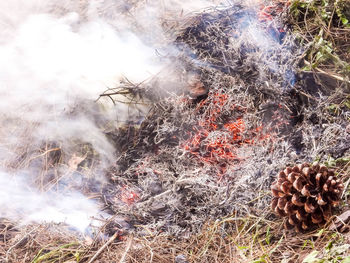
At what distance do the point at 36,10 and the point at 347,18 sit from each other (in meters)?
3.31

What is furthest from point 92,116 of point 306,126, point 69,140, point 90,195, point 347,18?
point 347,18

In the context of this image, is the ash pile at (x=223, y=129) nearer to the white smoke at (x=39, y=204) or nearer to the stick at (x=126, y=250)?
the stick at (x=126, y=250)

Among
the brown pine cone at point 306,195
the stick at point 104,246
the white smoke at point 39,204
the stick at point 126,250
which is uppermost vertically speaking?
the white smoke at point 39,204

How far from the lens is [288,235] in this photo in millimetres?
2100

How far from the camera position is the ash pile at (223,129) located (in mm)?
2479

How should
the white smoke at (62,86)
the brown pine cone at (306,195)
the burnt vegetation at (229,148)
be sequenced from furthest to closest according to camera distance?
the white smoke at (62,86) → the burnt vegetation at (229,148) → the brown pine cone at (306,195)

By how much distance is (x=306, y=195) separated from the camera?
6.53 feet

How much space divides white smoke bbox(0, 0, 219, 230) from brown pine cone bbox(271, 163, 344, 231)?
157cm

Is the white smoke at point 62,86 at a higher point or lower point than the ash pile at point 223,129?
higher

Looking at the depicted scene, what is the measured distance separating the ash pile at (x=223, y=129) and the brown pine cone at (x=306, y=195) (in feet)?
0.85

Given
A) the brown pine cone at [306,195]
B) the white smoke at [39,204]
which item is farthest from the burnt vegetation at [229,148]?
the white smoke at [39,204]

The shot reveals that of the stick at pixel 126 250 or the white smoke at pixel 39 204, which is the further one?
the white smoke at pixel 39 204

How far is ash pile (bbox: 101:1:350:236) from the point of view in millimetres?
2479

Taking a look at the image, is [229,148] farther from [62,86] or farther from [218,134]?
[62,86]
